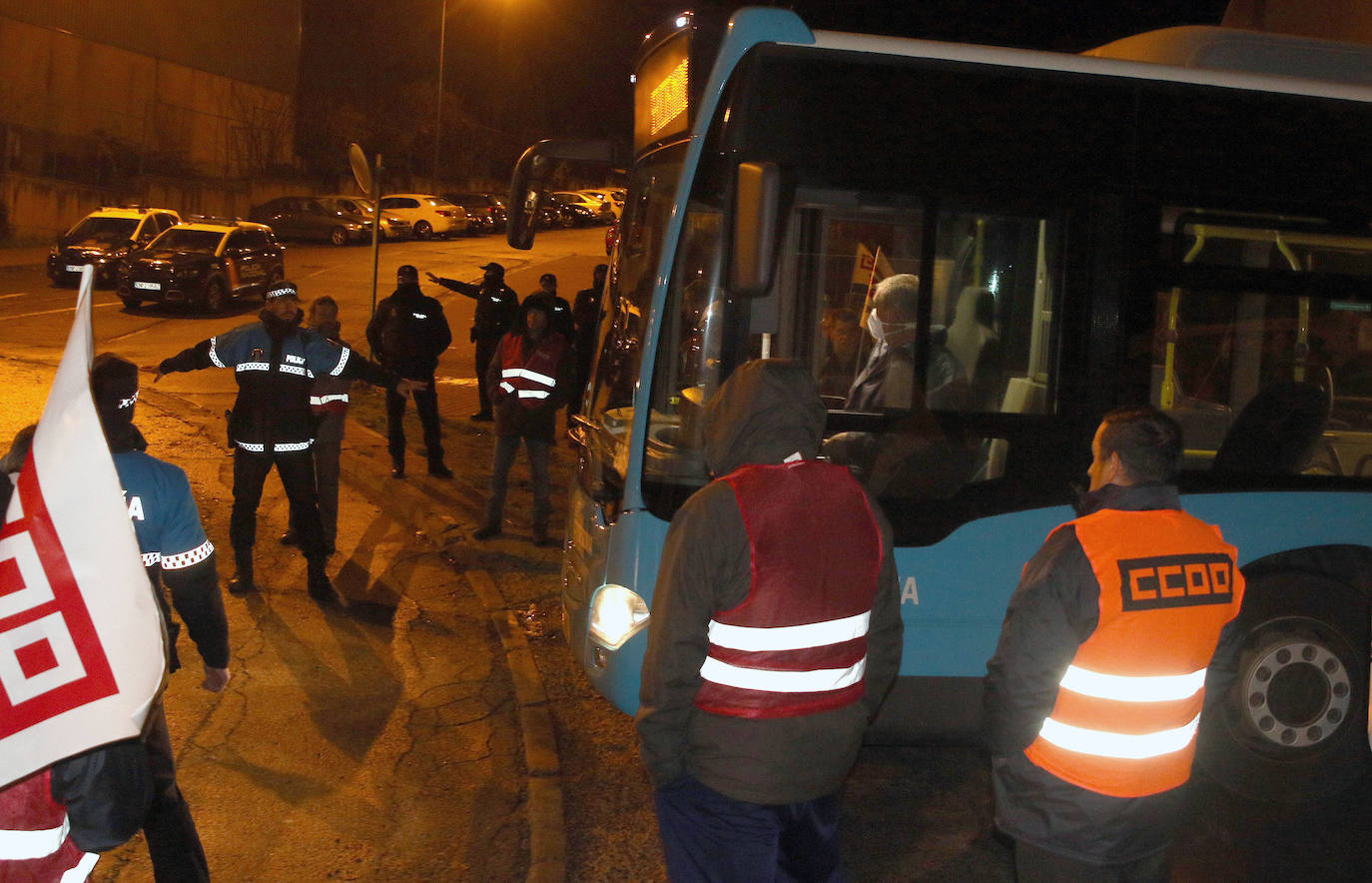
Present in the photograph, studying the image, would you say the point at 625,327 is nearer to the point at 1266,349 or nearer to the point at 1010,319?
the point at 1010,319

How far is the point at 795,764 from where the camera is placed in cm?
293

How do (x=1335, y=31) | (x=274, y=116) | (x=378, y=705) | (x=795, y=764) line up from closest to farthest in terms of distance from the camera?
(x=795, y=764)
(x=378, y=705)
(x=1335, y=31)
(x=274, y=116)

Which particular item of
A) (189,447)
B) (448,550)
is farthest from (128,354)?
(448,550)

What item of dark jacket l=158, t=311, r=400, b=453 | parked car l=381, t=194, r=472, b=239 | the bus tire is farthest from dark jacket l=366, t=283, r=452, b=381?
parked car l=381, t=194, r=472, b=239

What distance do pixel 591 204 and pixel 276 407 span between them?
41.9 metres

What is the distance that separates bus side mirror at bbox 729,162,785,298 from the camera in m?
4.33

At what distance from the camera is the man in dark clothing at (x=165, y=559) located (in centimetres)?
361

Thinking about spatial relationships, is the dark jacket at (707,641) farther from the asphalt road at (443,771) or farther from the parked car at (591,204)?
the parked car at (591,204)

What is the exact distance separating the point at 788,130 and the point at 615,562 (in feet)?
6.04

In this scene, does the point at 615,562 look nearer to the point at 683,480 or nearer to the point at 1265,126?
the point at 683,480

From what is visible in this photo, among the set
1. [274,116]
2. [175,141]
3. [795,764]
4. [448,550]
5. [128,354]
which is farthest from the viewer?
[274,116]

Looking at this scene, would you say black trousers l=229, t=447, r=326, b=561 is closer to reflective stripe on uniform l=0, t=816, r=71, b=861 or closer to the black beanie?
the black beanie

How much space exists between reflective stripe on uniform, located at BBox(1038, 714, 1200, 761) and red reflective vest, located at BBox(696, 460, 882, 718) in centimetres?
58

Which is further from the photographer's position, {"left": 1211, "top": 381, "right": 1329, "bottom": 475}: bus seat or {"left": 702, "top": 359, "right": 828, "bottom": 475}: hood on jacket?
{"left": 1211, "top": 381, "right": 1329, "bottom": 475}: bus seat
